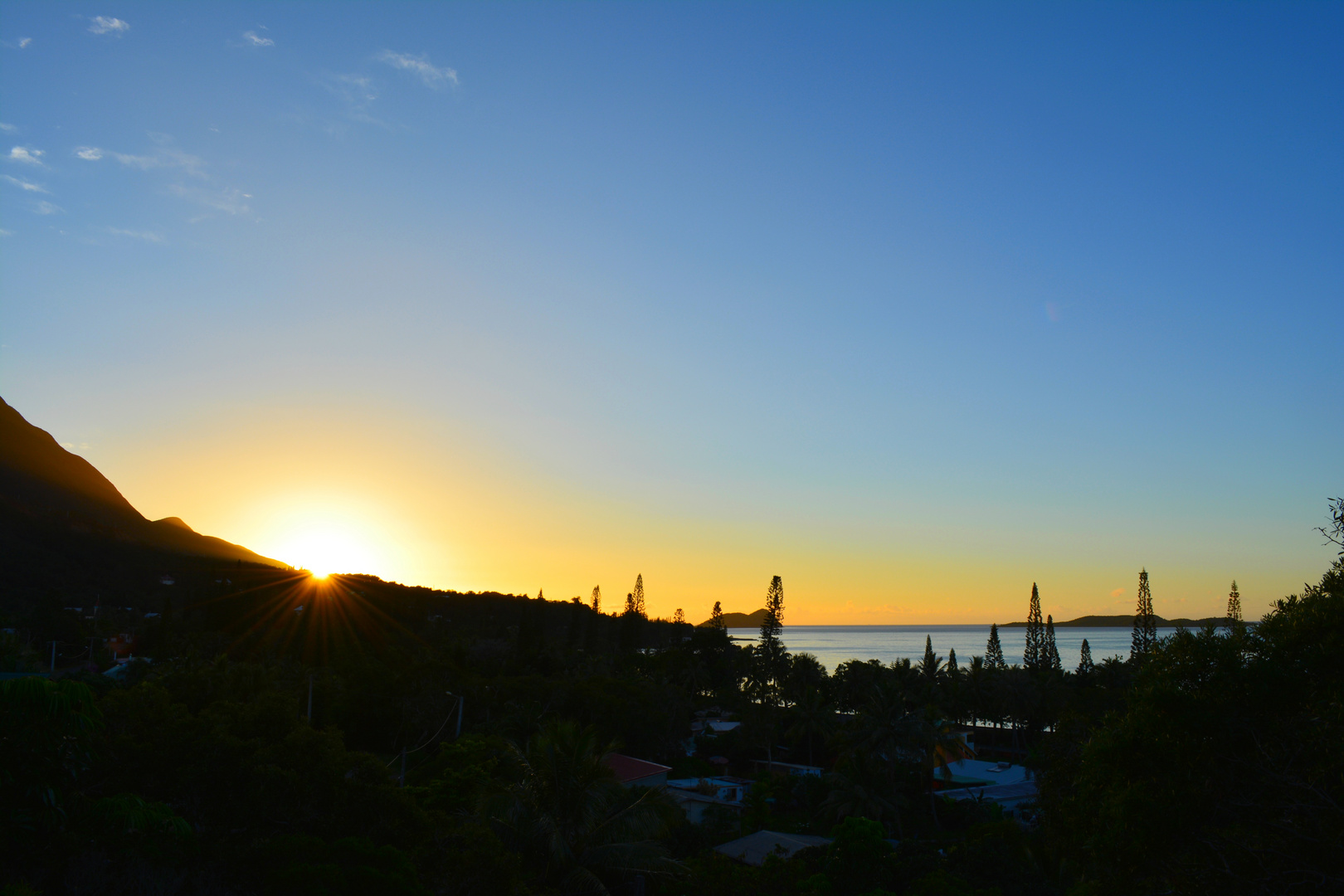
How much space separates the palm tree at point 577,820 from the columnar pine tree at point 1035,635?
8406 centimetres

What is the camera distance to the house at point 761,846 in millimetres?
27688

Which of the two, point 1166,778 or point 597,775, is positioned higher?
point 1166,778

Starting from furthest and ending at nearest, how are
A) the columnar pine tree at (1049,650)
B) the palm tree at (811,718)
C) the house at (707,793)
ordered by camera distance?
the columnar pine tree at (1049,650)
the palm tree at (811,718)
the house at (707,793)

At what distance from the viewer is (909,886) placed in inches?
901

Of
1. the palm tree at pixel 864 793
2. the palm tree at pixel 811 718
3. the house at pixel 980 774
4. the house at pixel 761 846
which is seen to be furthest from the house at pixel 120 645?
the house at pixel 980 774

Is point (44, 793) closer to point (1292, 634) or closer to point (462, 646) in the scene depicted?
point (1292, 634)

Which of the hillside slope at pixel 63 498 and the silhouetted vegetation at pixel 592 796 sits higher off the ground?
the hillside slope at pixel 63 498

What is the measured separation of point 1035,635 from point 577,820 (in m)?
87.3

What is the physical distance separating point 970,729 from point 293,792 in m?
65.1

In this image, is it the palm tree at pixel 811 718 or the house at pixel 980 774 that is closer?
the house at pixel 980 774

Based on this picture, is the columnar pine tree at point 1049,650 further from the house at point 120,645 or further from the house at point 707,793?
the house at point 120,645

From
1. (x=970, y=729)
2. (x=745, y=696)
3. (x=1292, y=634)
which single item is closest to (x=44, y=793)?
(x=1292, y=634)

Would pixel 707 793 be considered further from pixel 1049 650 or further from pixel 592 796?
pixel 1049 650

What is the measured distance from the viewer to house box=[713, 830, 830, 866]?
2769 centimetres
